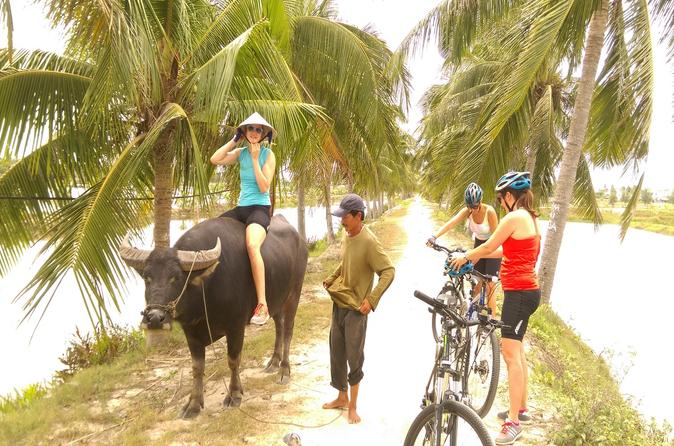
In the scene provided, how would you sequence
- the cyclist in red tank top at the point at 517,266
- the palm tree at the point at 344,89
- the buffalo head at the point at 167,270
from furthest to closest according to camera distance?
the palm tree at the point at 344,89 < the buffalo head at the point at 167,270 < the cyclist in red tank top at the point at 517,266

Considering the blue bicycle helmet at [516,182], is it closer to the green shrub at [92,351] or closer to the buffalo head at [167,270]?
the buffalo head at [167,270]

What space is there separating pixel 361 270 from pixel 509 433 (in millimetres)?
1664

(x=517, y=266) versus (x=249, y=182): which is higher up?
(x=249, y=182)

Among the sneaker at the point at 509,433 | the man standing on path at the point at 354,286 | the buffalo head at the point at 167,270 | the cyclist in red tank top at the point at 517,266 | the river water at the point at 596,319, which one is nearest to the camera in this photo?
the cyclist in red tank top at the point at 517,266

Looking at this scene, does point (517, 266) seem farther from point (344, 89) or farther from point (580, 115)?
point (344, 89)

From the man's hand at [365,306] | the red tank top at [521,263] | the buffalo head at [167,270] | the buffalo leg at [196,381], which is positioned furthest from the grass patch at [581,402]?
the buffalo head at [167,270]

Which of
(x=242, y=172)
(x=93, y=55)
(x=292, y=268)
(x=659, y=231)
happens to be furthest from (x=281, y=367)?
(x=659, y=231)

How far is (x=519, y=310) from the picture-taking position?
127 inches

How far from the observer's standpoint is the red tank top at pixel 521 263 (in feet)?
10.5

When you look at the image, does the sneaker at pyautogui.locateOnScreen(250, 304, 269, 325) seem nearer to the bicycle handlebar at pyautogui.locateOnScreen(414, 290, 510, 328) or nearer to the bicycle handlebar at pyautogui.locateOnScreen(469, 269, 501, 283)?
the bicycle handlebar at pyautogui.locateOnScreen(414, 290, 510, 328)

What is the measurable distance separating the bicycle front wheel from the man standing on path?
3.51 feet

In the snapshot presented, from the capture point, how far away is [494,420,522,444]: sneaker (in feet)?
11.0

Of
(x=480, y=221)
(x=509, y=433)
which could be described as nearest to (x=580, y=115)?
(x=480, y=221)

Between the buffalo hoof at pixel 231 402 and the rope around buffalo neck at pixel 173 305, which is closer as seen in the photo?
the rope around buffalo neck at pixel 173 305
